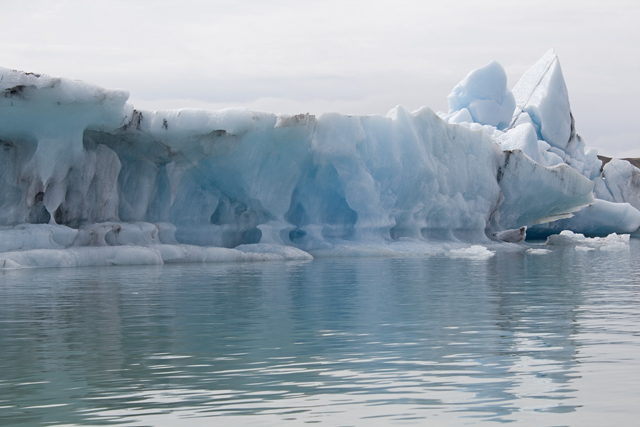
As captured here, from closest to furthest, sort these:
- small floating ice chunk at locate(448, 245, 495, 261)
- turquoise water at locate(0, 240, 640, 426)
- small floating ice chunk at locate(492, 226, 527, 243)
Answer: turquoise water at locate(0, 240, 640, 426)
small floating ice chunk at locate(448, 245, 495, 261)
small floating ice chunk at locate(492, 226, 527, 243)

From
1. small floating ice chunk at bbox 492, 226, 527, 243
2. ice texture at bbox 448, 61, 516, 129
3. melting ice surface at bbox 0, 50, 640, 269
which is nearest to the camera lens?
melting ice surface at bbox 0, 50, 640, 269

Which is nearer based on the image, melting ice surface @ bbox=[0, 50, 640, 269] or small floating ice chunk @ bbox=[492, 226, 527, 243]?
melting ice surface @ bbox=[0, 50, 640, 269]

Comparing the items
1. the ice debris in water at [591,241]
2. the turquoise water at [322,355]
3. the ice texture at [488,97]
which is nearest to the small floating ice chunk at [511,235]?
the ice debris in water at [591,241]

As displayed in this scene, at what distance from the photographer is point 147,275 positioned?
10.3 meters

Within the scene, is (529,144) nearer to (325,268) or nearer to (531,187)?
(531,187)

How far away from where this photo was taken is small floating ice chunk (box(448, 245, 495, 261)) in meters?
14.8

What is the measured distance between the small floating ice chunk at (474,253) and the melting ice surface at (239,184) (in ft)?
0.37

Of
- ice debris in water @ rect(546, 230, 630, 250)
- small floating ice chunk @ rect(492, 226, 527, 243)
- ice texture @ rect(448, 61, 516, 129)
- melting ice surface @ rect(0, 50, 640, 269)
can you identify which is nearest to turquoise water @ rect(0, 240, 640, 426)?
melting ice surface @ rect(0, 50, 640, 269)

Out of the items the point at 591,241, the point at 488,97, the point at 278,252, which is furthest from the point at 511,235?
the point at 278,252

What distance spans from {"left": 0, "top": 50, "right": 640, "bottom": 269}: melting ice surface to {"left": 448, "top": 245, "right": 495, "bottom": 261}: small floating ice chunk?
0.11 m

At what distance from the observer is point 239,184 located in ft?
51.2

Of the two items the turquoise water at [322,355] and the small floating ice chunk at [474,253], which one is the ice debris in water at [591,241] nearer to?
the small floating ice chunk at [474,253]

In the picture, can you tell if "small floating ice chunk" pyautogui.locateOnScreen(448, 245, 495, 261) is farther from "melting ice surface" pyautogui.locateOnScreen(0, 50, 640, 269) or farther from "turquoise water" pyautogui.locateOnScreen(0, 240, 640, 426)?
"turquoise water" pyautogui.locateOnScreen(0, 240, 640, 426)

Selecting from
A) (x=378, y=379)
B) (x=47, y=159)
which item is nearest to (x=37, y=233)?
(x=47, y=159)
